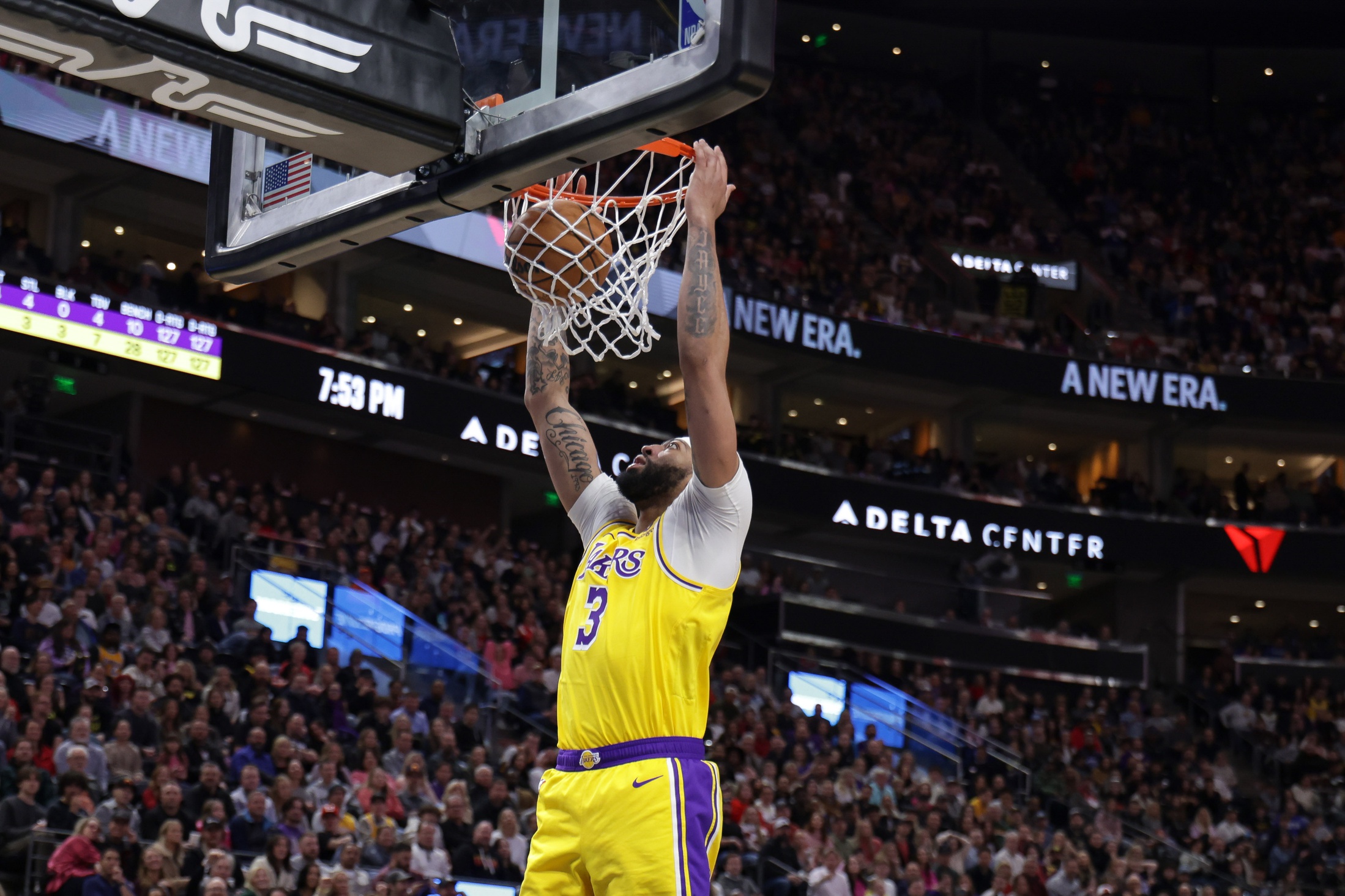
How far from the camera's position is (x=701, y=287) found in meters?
4.62

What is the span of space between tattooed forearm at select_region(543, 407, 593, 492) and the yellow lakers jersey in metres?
0.55

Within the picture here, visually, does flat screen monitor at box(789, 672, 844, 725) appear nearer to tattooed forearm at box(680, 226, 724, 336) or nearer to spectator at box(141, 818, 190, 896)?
spectator at box(141, 818, 190, 896)

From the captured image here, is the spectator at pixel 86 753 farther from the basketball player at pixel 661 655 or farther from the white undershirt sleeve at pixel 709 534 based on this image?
the white undershirt sleeve at pixel 709 534

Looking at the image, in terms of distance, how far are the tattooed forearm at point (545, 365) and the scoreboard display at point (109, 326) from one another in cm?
1539

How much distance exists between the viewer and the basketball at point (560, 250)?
5.25 metres

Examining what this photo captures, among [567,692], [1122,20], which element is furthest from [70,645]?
[1122,20]

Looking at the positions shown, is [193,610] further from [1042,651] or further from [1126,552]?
[1126,552]

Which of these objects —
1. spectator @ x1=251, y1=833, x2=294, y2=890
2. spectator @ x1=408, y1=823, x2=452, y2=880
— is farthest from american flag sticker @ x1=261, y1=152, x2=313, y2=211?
spectator @ x1=408, y1=823, x2=452, y2=880

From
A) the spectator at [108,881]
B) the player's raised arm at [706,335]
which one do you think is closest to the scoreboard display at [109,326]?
the spectator at [108,881]

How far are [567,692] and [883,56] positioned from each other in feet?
108

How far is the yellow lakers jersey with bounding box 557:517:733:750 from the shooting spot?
4.55 m

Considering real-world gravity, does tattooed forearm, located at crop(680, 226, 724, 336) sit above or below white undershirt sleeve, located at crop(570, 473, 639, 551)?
above

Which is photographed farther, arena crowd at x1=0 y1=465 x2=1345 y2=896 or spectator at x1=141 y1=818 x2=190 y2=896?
arena crowd at x1=0 y1=465 x2=1345 y2=896

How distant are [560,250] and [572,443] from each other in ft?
2.09
